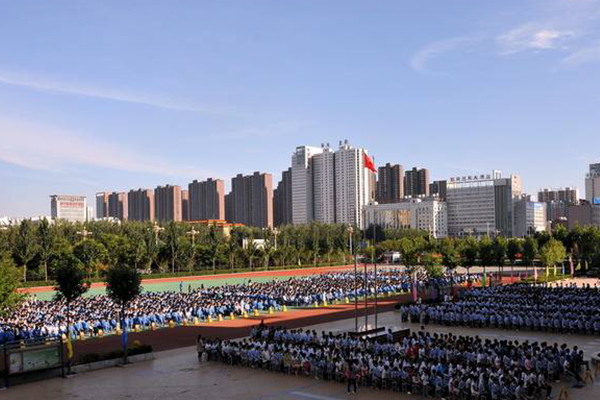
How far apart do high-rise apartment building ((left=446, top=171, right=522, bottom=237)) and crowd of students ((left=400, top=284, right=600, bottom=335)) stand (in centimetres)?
14943

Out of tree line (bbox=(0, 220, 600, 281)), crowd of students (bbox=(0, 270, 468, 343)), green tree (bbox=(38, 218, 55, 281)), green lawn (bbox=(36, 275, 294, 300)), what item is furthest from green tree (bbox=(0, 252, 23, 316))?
green tree (bbox=(38, 218, 55, 281))

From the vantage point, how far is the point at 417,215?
190 metres

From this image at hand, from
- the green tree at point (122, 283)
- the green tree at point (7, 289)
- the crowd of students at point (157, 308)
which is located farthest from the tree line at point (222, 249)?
the green tree at point (122, 283)

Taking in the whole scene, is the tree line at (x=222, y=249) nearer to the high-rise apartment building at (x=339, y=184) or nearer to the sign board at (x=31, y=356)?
the sign board at (x=31, y=356)

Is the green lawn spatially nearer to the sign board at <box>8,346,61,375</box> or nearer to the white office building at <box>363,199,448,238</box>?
the sign board at <box>8,346,61,375</box>

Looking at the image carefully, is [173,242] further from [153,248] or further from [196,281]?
[196,281]

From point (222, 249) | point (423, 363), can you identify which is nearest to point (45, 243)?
point (222, 249)

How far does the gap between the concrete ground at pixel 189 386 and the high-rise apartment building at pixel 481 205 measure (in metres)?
168

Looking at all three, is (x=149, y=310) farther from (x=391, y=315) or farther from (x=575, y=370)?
(x=575, y=370)

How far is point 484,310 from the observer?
98.9ft

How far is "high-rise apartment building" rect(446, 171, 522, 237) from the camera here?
184000 mm

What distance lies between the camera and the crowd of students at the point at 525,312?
27.1 m

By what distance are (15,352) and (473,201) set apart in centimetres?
18331

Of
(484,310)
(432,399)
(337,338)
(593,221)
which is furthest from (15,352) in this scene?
(593,221)
